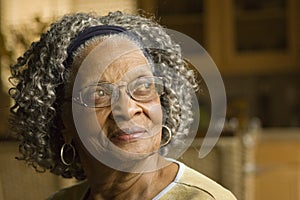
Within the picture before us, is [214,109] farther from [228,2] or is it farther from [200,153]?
[228,2]

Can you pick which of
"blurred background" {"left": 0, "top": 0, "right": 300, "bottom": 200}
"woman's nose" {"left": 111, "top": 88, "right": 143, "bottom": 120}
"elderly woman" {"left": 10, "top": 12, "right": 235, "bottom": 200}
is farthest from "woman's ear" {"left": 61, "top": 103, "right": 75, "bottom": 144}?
"blurred background" {"left": 0, "top": 0, "right": 300, "bottom": 200}

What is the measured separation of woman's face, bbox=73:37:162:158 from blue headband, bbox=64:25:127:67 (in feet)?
0.04

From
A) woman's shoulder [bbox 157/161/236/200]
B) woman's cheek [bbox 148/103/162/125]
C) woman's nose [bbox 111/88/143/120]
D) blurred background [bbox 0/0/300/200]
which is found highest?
woman's nose [bbox 111/88/143/120]

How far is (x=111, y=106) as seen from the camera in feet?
2.86

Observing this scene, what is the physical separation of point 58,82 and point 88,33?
8 cm

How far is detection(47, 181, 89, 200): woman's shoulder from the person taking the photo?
3.37 feet

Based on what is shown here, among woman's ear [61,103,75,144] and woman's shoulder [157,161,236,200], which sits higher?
woman's ear [61,103,75,144]

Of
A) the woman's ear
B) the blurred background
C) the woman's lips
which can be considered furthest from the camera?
the blurred background

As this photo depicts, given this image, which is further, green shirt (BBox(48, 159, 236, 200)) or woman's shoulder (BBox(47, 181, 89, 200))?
woman's shoulder (BBox(47, 181, 89, 200))

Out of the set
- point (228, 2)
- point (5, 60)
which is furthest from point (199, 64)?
point (228, 2)

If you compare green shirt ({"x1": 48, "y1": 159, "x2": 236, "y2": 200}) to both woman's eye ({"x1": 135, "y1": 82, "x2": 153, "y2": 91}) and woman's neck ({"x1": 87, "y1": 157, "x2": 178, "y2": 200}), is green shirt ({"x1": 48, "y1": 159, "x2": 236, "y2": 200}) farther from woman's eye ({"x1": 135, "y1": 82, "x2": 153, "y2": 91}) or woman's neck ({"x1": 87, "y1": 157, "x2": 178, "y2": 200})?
woman's eye ({"x1": 135, "y1": 82, "x2": 153, "y2": 91})

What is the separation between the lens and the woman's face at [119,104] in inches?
34.1

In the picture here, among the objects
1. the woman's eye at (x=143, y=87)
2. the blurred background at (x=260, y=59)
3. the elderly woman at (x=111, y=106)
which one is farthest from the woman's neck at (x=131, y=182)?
the blurred background at (x=260, y=59)

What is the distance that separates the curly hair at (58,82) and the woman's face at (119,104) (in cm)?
4
